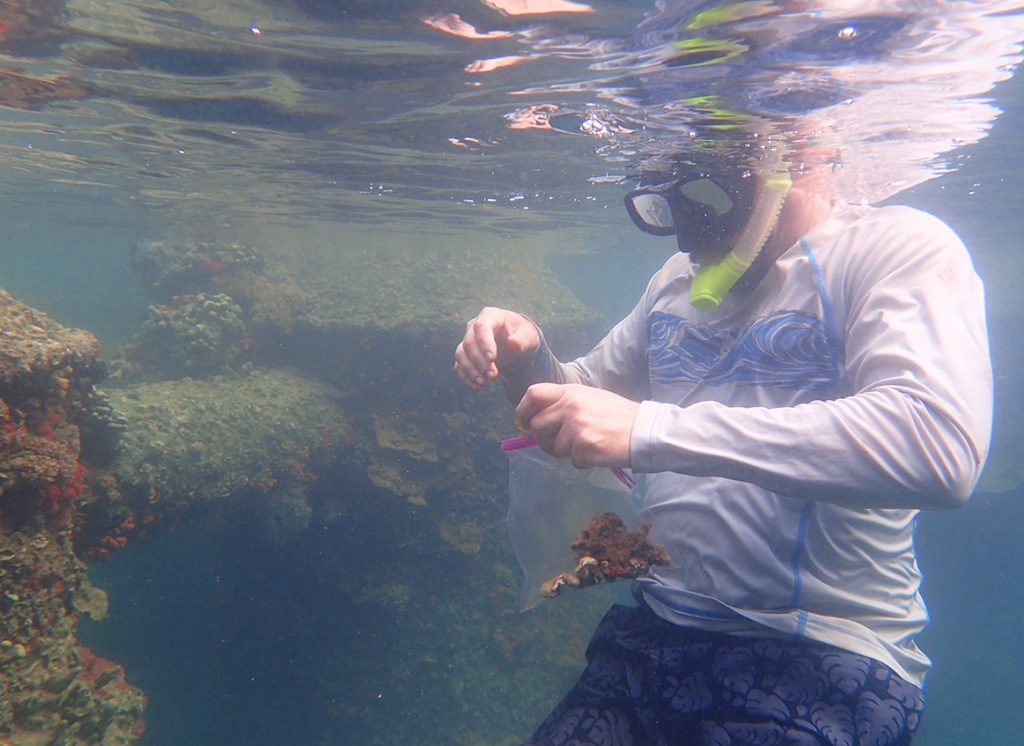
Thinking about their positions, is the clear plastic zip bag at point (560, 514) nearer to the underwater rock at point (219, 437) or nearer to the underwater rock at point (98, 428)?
the underwater rock at point (98, 428)

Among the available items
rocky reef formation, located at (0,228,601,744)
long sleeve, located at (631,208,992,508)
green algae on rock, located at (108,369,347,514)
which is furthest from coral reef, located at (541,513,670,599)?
green algae on rock, located at (108,369,347,514)

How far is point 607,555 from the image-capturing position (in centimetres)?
278

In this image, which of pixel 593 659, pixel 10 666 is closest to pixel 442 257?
pixel 10 666

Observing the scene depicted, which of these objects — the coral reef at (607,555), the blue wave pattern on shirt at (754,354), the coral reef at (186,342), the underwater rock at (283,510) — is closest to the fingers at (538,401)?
the coral reef at (607,555)

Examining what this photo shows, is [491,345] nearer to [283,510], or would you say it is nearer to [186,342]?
[283,510]

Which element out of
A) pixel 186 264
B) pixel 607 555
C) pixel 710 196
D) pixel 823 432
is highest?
pixel 710 196

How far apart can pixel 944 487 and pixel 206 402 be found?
432 inches

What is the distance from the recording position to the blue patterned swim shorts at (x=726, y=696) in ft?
7.65

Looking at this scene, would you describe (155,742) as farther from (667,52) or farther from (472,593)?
(667,52)

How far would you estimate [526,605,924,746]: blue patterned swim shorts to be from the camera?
233 centimetres

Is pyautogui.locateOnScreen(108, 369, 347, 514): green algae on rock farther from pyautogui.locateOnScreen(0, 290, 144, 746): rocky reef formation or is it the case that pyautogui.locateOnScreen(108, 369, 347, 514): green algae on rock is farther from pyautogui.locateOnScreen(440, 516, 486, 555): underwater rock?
pyautogui.locateOnScreen(440, 516, 486, 555): underwater rock

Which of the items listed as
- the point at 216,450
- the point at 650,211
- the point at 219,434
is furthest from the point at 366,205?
the point at 650,211

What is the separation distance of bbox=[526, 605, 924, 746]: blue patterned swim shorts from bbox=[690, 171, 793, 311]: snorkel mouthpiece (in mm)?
1758

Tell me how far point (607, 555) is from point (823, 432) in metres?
1.21
